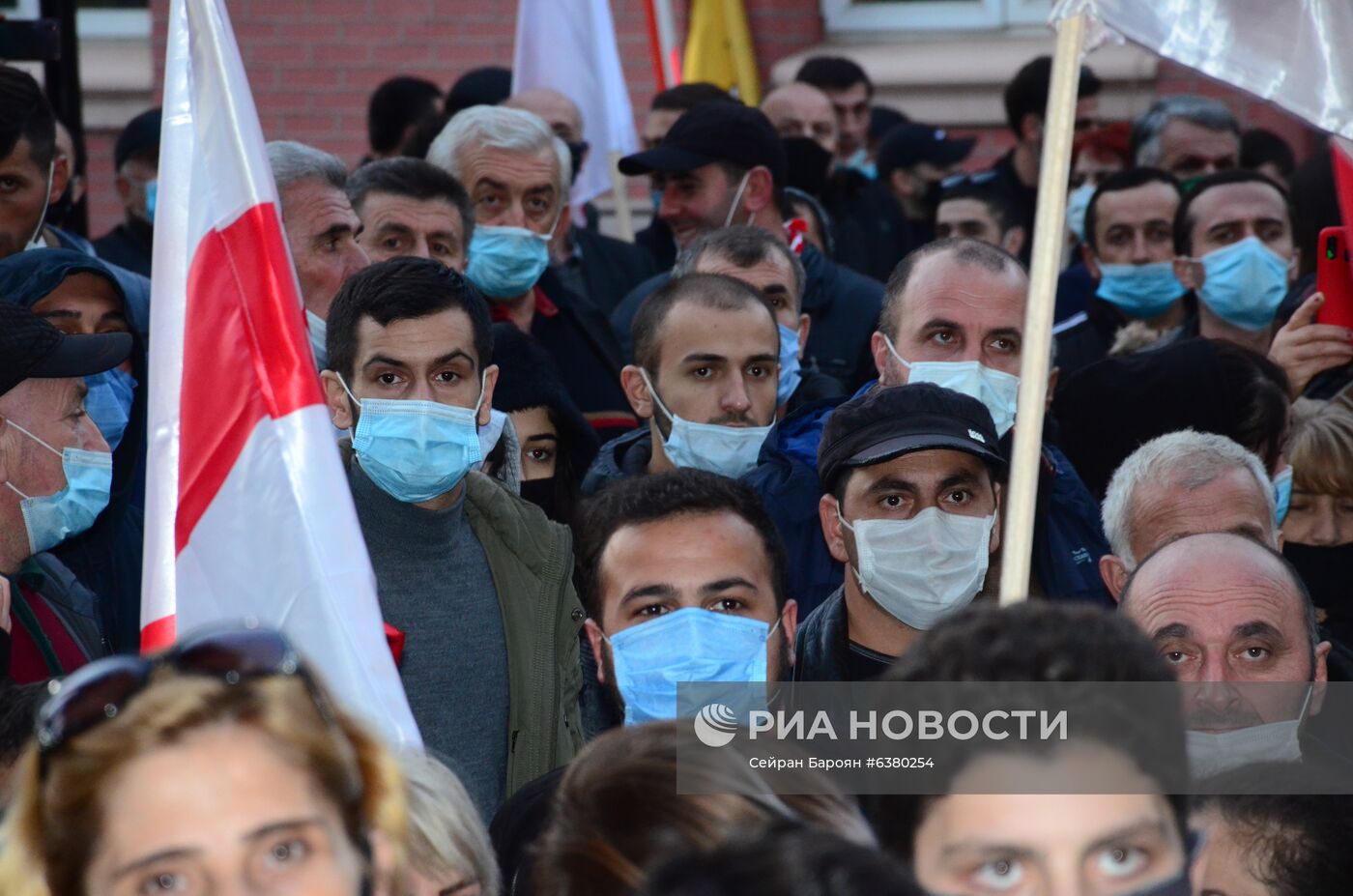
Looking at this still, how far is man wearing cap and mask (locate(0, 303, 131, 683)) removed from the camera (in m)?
4.01

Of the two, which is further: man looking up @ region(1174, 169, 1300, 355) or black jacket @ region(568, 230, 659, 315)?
black jacket @ region(568, 230, 659, 315)

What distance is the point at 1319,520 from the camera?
203 inches

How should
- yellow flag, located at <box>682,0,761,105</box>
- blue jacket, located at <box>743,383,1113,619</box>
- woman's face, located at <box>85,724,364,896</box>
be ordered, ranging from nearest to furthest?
woman's face, located at <box>85,724,364,896</box> → blue jacket, located at <box>743,383,1113,619</box> → yellow flag, located at <box>682,0,761,105</box>

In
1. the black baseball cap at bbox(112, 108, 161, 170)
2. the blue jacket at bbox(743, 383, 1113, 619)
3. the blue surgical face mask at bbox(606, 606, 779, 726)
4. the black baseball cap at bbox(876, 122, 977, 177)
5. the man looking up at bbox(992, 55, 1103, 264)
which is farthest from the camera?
the black baseball cap at bbox(876, 122, 977, 177)

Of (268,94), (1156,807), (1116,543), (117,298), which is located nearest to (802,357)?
(1116,543)

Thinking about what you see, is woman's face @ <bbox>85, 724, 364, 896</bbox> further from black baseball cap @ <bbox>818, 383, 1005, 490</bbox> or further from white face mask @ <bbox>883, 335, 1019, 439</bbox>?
white face mask @ <bbox>883, 335, 1019, 439</bbox>

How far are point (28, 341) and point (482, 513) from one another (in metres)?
1.07

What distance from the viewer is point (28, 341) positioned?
4.12 metres

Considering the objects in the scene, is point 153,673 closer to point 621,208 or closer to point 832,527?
point 832,527

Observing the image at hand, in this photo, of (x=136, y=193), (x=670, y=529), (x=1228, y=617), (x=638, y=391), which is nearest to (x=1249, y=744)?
(x=1228, y=617)

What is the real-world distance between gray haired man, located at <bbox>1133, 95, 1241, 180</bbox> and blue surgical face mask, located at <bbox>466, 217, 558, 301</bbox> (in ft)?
10.1

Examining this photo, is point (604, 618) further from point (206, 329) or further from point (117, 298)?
point (117, 298)

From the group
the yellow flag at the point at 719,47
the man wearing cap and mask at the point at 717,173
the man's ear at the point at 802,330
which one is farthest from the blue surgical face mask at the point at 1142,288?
the yellow flag at the point at 719,47

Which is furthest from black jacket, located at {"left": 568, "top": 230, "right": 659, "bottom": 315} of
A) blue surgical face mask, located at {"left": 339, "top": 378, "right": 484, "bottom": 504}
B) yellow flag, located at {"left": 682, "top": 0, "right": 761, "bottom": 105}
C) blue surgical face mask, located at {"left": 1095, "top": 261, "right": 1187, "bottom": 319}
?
blue surgical face mask, located at {"left": 339, "top": 378, "right": 484, "bottom": 504}
